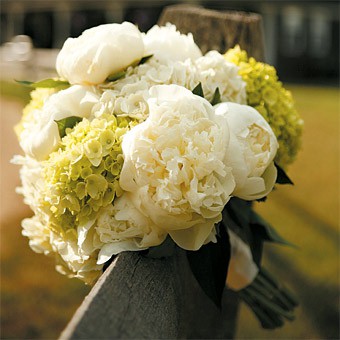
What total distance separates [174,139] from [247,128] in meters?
0.23

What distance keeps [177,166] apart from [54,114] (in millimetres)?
411

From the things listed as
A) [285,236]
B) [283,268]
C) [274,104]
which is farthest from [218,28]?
[285,236]

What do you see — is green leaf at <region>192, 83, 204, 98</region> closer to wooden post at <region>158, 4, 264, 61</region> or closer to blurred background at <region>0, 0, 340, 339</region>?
wooden post at <region>158, 4, 264, 61</region>

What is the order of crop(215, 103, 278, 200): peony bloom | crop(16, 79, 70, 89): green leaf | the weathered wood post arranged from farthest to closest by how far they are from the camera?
crop(16, 79, 70, 89): green leaf < crop(215, 103, 278, 200): peony bloom < the weathered wood post

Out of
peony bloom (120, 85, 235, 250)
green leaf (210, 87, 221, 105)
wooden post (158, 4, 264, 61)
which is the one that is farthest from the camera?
wooden post (158, 4, 264, 61)

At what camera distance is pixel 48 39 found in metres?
22.9

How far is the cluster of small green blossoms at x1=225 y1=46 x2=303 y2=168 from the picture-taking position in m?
1.87

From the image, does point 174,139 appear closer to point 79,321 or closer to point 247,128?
point 247,128

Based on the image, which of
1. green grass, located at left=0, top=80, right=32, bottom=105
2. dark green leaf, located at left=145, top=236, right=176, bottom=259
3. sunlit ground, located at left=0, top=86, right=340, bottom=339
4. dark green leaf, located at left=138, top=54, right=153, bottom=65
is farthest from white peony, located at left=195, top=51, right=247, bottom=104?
green grass, located at left=0, top=80, right=32, bottom=105

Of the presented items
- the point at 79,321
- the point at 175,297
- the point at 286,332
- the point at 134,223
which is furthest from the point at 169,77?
the point at 286,332

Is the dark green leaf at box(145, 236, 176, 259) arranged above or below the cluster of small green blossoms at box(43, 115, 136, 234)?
below

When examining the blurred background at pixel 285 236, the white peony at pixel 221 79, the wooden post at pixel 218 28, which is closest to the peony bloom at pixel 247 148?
the white peony at pixel 221 79

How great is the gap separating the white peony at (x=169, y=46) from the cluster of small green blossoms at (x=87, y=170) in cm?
37

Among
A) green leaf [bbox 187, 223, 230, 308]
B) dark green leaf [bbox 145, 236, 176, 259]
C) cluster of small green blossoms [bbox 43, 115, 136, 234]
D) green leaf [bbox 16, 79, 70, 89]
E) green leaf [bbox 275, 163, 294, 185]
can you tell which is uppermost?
green leaf [bbox 16, 79, 70, 89]
